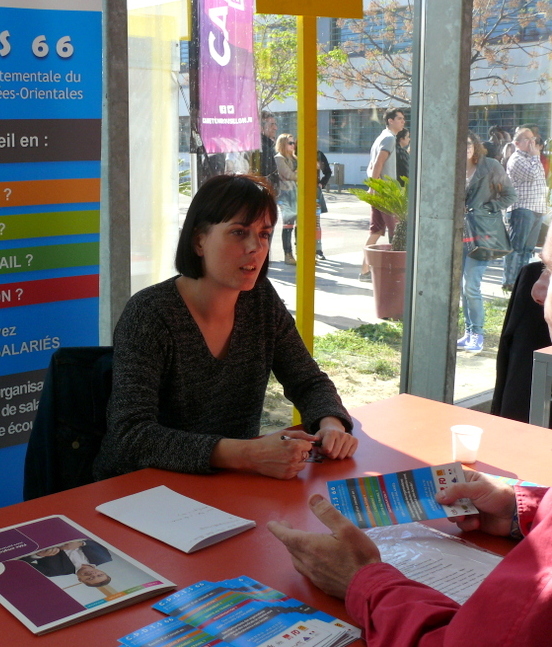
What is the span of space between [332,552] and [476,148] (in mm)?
3535

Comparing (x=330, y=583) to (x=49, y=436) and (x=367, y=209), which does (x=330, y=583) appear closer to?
(x=49, y=436)

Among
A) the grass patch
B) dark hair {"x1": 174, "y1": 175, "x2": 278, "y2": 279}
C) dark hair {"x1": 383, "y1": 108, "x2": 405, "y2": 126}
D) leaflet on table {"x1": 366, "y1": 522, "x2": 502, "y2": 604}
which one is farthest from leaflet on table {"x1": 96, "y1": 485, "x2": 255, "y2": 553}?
dark hair {"x1": 383, "y1": 108, "x2": 405, "y2": 126}

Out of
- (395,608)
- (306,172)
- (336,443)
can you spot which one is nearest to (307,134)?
(306,172)

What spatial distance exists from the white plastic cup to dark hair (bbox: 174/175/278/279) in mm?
820

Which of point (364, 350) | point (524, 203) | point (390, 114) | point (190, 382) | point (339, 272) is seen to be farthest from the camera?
point (524, 203)

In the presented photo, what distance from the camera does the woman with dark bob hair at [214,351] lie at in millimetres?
1996

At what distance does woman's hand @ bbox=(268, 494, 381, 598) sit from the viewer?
132 centimetres

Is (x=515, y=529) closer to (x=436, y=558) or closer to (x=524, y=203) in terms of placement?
(x=436, y=558)

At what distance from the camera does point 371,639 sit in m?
1.17

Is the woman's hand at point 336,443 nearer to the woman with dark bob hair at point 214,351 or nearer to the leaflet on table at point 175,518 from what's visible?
the woman with dark bob hair at point 214,351

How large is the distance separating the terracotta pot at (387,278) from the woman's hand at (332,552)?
286 cm

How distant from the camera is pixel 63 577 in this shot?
1341 millimetres

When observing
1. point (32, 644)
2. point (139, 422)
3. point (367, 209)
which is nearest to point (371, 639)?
point (32, 644)

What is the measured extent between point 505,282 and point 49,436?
11.5 ft
